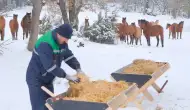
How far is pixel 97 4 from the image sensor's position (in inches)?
1622

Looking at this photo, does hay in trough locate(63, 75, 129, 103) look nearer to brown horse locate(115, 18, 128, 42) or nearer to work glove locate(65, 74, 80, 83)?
work glove locate(65, 74, 80, 83)

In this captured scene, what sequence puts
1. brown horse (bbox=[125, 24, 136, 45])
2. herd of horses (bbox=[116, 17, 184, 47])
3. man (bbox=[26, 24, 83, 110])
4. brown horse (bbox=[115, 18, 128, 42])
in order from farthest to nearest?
brown horse (bbox=[115, 18, 128, 42])
brown horse (bbox=[125, 24, 136, 45])
herd of horses (bbox=[116, 17, 184, 47])
man (bbox=[26, 24, 83, 110])

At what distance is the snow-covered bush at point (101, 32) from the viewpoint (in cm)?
2112

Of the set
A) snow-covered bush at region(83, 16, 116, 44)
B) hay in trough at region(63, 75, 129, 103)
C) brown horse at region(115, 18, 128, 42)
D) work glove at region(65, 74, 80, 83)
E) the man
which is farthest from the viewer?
brown horse at region(115, 18, 128, 42)

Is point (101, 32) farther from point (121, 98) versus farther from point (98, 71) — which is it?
point (121, 98)

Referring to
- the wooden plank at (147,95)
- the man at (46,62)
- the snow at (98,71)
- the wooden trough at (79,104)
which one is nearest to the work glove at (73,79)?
the man at (46,62)

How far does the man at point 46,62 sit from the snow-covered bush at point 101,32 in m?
14.6

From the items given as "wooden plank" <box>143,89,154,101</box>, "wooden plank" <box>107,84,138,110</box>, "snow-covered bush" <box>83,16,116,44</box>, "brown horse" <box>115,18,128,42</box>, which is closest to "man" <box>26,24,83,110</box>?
"wooden plank" <box>107,84,138,110</box>

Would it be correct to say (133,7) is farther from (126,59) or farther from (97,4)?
(126,59)

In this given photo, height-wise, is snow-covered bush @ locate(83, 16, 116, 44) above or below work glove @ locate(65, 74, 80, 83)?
below

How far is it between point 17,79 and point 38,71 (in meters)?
4.88

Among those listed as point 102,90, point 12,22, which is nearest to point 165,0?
point 12,22

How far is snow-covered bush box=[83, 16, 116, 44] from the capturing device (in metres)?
21.1

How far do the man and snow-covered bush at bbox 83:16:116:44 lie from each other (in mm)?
14641
